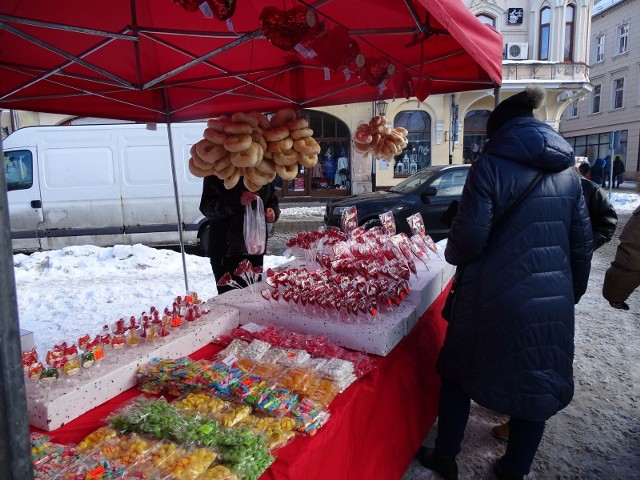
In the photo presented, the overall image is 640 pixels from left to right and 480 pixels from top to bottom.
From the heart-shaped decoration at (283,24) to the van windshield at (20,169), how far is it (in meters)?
7.72

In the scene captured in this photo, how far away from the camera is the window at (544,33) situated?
1809 cm

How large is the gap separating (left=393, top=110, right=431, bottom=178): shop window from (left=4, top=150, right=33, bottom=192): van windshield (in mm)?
12675

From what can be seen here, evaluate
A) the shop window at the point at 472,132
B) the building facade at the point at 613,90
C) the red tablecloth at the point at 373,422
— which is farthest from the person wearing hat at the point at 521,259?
the building facade at the point at 613,90

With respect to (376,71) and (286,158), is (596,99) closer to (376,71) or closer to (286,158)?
(376,71)

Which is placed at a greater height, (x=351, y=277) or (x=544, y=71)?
(x=544, y=71)

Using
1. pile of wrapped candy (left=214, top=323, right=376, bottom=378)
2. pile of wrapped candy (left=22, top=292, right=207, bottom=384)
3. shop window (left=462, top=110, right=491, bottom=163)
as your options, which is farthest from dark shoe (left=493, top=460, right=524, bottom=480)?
shop window (left=462, top=110, right=491, bottom=163)

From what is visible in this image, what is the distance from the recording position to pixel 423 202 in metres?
7.93

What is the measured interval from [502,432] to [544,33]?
20.0 meters

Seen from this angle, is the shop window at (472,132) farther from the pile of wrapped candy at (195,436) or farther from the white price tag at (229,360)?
the pile of wrapped candy at (195,436)

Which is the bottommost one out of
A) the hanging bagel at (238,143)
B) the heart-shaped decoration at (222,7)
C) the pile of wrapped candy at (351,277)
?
the pile of wrapped candy at (351,277)

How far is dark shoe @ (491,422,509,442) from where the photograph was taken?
273 cm

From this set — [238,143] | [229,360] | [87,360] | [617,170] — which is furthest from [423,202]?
[617,170]

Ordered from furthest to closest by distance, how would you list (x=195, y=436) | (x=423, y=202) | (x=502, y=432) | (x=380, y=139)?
(x=423, y=202) → (x=380, y=139) → (x=502, y=432) → (x=195, y=436)

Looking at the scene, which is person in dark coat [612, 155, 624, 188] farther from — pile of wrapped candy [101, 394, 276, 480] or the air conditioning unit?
pile of wrapped candy [101, 394, 276, 480]
